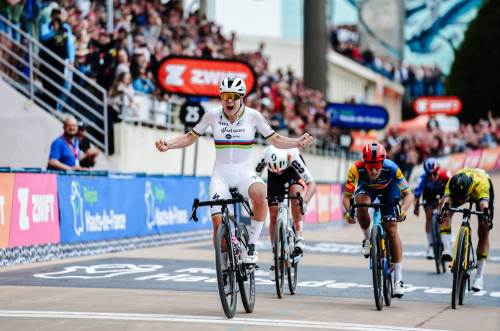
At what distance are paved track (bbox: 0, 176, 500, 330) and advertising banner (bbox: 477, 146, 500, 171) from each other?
3023cm

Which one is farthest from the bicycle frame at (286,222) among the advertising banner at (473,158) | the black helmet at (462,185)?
the advertising banner at (473,158)

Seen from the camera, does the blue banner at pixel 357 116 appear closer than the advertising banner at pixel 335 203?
No

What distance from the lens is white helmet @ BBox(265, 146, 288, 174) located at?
33.5 feet

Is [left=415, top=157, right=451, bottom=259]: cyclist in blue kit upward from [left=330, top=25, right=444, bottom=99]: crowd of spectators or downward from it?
downward

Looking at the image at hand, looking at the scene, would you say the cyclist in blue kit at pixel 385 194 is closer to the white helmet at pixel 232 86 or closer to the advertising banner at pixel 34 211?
the white helmet at pixel 232 86

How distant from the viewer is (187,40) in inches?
906

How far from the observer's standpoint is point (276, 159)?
10.2 metres

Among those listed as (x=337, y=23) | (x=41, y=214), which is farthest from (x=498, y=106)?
(x=41, y=214)

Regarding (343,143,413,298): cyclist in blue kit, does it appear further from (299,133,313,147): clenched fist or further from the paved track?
(299,133,313,147): clenched fist

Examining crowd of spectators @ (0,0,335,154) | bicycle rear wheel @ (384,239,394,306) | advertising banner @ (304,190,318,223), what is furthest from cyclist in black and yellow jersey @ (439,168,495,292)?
advertising banner @ (304,190,318,223)

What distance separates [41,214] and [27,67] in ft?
19.4

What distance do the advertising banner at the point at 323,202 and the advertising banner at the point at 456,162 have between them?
16.8 metres

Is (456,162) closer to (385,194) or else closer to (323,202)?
(323,202)

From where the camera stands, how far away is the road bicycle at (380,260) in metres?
8.24
